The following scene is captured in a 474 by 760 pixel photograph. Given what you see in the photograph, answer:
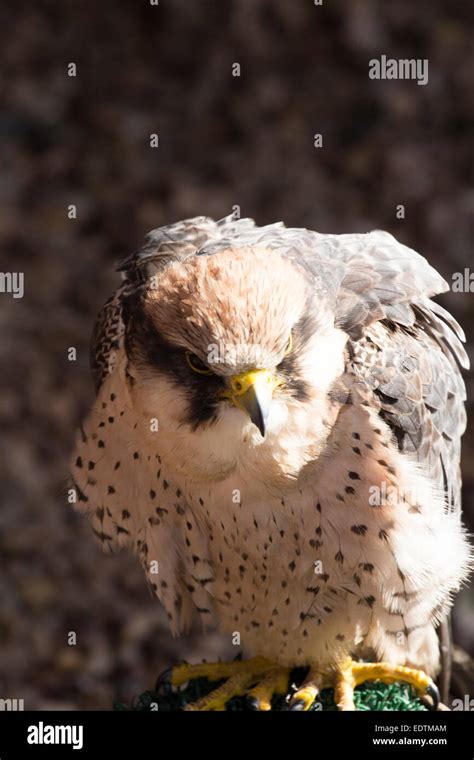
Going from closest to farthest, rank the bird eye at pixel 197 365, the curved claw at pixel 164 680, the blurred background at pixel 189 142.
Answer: the bird eye at pixel 197 365
the curved claw at pixel 164 680
the blurred background at pixel 189 142

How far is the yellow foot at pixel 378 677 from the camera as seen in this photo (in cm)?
369

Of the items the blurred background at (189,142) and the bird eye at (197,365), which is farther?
the blurred background at (189,142)

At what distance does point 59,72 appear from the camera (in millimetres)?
7219

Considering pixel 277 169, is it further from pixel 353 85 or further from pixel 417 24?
pixel 417 24

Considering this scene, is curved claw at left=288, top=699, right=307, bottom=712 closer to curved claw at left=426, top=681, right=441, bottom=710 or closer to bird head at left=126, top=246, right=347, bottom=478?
curved claw at left=426, top=681, right=441, bottom=710

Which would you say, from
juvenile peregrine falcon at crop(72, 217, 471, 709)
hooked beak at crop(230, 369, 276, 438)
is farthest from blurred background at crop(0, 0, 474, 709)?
hooked beak at crop(230, 369, 276, 438)

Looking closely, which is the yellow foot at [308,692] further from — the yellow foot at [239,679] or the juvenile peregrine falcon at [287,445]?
the yellow foot at [239,679]

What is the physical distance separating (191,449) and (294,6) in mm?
4913

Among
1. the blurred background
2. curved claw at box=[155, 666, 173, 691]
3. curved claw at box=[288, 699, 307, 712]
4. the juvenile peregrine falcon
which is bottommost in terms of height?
curved claw at box=[288, 699, 307, 712]

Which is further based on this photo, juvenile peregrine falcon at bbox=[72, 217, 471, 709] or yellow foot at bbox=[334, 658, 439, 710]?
yellow foot at bbox=[334, 658, 439, 710]

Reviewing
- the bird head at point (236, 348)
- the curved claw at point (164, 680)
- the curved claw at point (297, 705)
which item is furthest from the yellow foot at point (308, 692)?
the bird head at point (236, 348)

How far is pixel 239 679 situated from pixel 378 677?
1.64ft

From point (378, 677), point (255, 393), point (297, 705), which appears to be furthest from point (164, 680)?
point (255, 393)

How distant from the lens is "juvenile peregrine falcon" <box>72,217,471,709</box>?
2.91 metres
